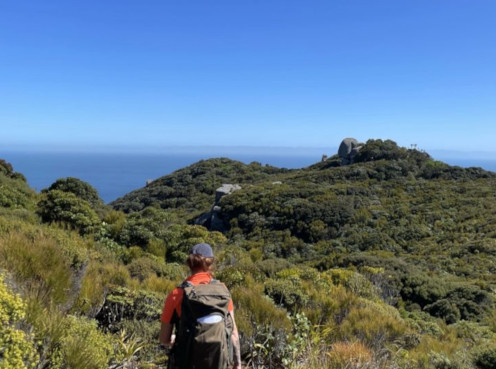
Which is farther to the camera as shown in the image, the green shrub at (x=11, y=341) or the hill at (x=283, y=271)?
the hill at (x=283, y=271)

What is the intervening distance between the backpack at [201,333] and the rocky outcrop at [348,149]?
5209 cm

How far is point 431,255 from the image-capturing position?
23.2 meters

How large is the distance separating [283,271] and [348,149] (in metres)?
48.5

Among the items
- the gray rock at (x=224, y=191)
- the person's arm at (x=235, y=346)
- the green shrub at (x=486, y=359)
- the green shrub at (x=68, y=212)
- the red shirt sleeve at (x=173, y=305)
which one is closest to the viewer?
the red shirt sleeve at (x=173, y=305)

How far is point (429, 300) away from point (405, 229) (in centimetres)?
1507

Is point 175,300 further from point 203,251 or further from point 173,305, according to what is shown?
point 203,251

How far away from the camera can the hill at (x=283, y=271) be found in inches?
147

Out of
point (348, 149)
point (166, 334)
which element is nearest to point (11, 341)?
point (166, 334)

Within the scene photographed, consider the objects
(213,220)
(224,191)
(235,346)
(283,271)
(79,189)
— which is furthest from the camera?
(224,191)

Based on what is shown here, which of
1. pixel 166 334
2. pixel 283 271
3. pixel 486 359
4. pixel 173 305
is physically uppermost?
pixel 173 305

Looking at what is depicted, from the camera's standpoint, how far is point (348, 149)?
55156 mm

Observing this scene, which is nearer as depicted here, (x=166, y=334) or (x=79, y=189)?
(x=166, y=334)

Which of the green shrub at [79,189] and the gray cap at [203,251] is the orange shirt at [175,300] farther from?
the green shrub at [79,189]

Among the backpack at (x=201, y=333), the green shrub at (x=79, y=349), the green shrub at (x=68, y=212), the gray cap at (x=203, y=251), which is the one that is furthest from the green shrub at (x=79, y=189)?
the backpack at (x=201, y=333)
